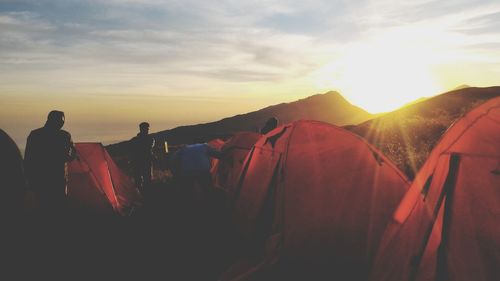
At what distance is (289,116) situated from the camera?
133m

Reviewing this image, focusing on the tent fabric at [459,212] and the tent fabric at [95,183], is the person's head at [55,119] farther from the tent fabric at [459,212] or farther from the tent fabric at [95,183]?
the tent fabric at [459,212]

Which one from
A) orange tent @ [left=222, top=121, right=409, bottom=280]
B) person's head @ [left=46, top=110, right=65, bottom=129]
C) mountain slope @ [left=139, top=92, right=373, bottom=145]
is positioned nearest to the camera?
orange tent @ [left=222, top=121, right=409, bottom=280]

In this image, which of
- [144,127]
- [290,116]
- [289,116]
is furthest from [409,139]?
[289,116]

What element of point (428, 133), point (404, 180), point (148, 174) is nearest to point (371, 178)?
point (404, 180)

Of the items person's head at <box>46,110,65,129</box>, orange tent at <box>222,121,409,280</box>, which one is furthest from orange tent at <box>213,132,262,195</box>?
person's head at <box>46,110,65,129</box>

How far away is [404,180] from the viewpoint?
728cm

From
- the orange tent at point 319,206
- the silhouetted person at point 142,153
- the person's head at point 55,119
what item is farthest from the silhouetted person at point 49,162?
the silhouetted person at point 142,153

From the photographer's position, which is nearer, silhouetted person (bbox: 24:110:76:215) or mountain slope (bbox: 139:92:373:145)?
silhouetted person (bbox: 24:110:76:215)

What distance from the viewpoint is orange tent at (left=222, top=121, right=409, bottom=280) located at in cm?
672

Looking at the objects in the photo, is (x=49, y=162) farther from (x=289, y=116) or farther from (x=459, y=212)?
(x=289, y=116)

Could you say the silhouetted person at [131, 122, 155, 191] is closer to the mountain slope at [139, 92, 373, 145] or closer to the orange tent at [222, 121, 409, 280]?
the orange tent at [222, 121, 409, 280]

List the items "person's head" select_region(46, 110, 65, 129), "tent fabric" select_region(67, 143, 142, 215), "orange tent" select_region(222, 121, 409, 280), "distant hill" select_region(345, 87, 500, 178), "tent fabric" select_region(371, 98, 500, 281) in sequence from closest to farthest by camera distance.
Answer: "tent fabric" select_region(371, 98, 500, 281), "orange tent" select_region(222, 121, 409, 280), "person's head" select_region(46, 110, 65, 129), "tent fabric" select_region(67, 143, 142, 215), "distant hill" select_region(345, 87, 500, 178)

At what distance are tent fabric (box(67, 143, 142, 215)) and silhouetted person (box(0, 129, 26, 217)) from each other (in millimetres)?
4990

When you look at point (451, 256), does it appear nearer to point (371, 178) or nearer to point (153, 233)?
point (371, 178)
